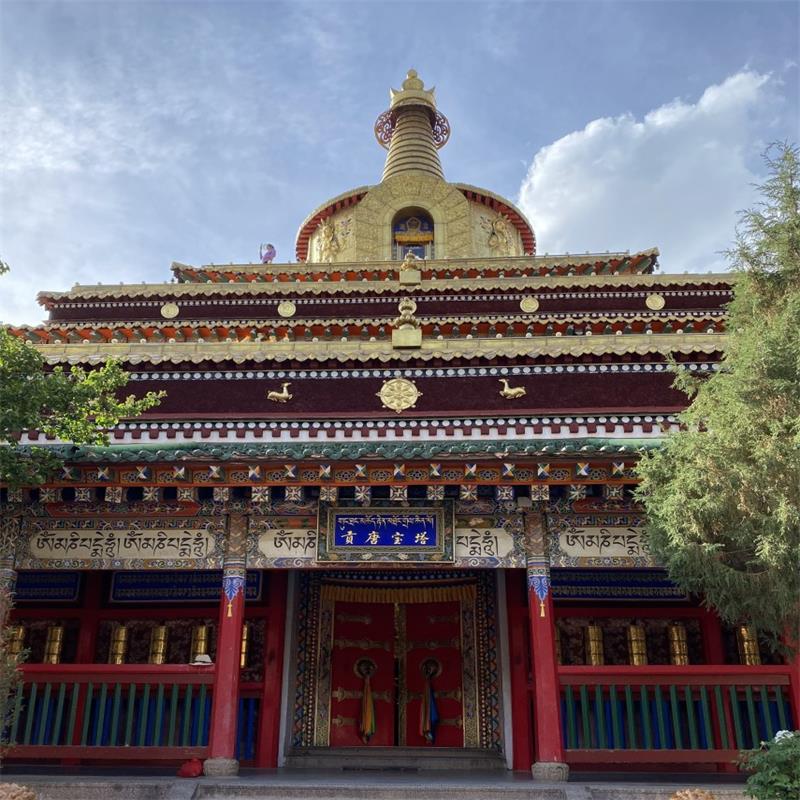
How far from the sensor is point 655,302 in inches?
→ 768

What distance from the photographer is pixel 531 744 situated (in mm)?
12891

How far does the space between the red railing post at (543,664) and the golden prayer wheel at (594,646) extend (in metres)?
2.35

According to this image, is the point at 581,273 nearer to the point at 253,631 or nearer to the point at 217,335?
the point at 217,335

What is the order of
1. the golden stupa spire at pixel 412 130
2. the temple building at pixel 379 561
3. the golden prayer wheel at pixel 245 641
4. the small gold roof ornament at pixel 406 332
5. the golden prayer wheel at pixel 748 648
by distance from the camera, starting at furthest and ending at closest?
1. the golden stupa spire at pixel 412 130
2. the small gold roof ornament at pixel 406 332
3. the golden prayer wheel at pixel 245 641
4. the golden prayer wheel at pixel 748 648
5. the temple building at pixel 379 561

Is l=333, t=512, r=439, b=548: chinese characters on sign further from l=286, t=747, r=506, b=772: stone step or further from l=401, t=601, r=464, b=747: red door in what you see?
l=286, t=747, r=506, b=772: stone step

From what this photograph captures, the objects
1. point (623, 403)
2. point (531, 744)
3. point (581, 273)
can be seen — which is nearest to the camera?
point (531, 744)

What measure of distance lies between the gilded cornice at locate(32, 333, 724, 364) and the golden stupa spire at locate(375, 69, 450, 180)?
14218mm

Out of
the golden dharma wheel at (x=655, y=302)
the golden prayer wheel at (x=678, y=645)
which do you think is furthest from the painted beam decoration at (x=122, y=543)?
the golden dharma wheel at (x=655, y=302)

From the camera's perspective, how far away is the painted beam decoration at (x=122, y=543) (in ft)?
39.6

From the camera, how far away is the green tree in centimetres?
894

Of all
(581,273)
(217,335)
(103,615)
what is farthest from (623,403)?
(103,615)

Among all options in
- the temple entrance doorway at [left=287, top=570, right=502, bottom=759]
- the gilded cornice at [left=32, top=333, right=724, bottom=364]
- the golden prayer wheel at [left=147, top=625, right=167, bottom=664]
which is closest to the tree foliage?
the golden prayer wheel at [left=147, top=625, right=167, bottom=664]

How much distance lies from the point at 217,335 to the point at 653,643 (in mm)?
10794

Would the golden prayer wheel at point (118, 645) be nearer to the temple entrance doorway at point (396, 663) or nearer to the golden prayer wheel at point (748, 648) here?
the temple entrance doorway at point (396, 663)
